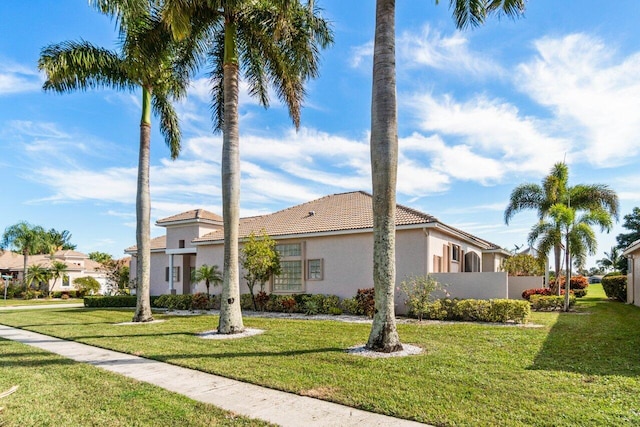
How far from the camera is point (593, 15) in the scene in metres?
11.5

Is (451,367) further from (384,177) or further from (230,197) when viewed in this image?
(230,197)

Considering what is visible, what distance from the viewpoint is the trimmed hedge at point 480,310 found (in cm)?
1407

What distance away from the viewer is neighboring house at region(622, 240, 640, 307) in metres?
21.5

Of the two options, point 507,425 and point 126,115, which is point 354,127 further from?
point 507,425

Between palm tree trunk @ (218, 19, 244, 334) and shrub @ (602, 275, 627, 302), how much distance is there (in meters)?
25.5

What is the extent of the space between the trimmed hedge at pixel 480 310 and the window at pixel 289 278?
6.75m

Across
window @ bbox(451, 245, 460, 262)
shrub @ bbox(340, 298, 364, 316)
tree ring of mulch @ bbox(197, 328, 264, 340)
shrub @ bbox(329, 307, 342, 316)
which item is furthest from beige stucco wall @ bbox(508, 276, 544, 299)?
tree ring of mulch @ bbox(197, 328, 264, 340)

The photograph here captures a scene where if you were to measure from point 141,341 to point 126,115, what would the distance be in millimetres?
10564

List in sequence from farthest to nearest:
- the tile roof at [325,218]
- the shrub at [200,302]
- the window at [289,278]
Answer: the shrub at [200,302]
the window at [289,278]
the tile roof at [325,218]

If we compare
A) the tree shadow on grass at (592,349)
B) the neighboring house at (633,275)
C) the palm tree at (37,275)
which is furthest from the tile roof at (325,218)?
the palm tree at (37,275)

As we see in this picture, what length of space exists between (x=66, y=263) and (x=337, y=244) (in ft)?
134

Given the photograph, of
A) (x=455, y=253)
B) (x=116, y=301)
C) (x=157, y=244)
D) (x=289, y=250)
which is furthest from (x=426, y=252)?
(x=157, y=244)

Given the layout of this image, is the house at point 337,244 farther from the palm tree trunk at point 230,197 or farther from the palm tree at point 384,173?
the palm tree at point 384,173

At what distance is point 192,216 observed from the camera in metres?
27.0
